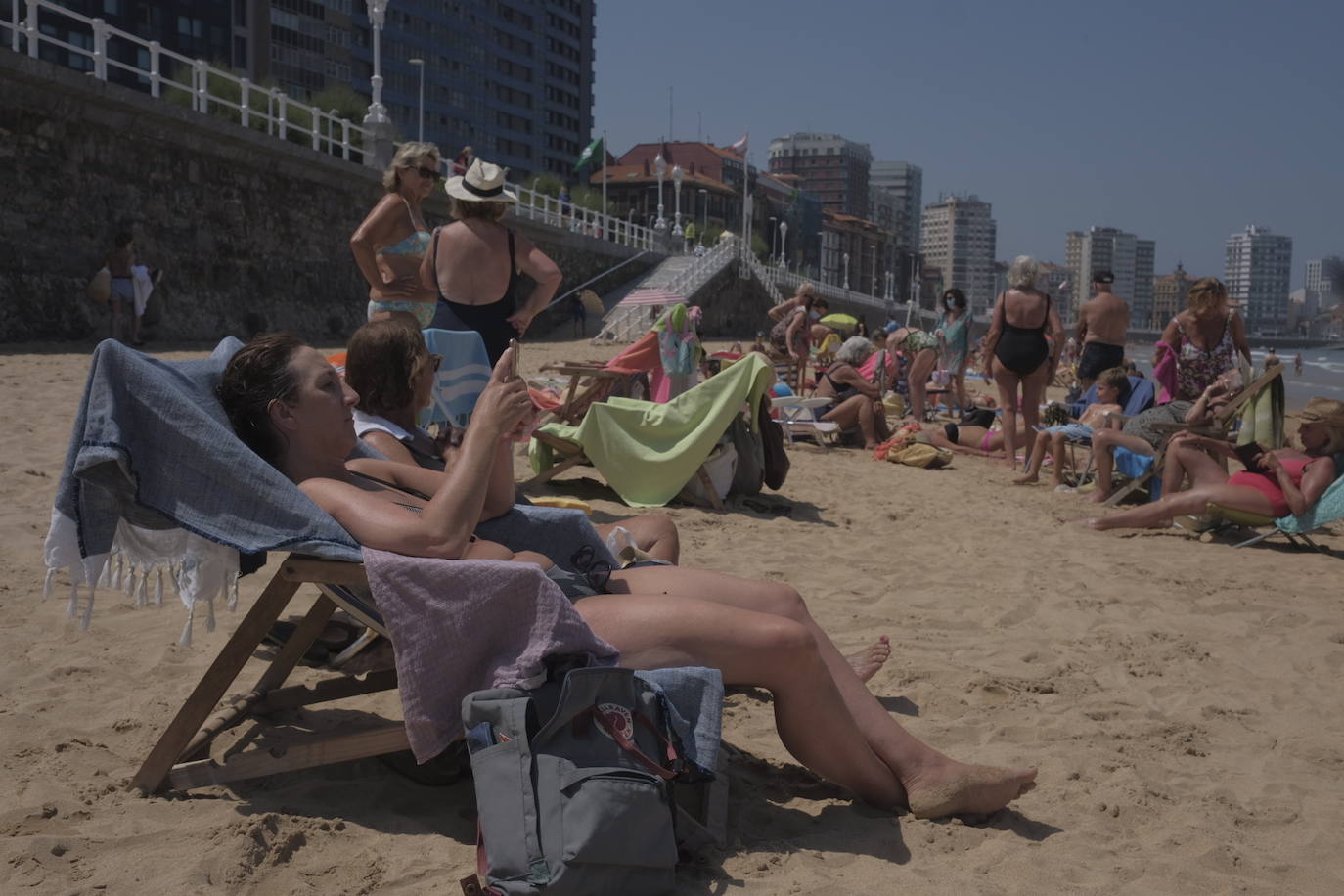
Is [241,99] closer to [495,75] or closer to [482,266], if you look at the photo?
[482,266]

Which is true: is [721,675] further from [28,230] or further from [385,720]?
[28,230]

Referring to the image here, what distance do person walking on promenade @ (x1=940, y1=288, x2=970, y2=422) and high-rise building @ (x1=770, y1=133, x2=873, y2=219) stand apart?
132 m

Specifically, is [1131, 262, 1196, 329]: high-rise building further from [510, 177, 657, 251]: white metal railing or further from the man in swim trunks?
the man in swim trunks

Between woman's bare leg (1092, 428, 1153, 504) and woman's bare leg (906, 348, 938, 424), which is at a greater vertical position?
woman's bare leg (906, 348, 938, 424)

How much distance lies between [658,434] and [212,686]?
3.76m

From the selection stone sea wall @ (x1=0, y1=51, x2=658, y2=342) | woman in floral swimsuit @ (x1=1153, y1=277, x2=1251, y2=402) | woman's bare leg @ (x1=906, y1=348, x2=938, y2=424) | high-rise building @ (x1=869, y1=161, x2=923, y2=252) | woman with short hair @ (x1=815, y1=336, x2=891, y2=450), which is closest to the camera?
woman in floral swimsuit @ (x1=1153, y1=277, x2=1251, y2=402)

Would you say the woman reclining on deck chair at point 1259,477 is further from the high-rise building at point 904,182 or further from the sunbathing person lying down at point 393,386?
the high-rise building at point 904,182

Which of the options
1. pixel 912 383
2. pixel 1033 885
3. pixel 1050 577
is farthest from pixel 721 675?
pixel 912 383

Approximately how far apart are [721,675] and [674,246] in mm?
34421

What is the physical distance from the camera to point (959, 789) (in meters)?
2.25

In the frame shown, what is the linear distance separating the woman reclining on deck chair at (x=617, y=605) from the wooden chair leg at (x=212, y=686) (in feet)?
0.74

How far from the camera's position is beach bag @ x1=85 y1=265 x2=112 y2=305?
39.8 feet

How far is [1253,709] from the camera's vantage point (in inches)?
124

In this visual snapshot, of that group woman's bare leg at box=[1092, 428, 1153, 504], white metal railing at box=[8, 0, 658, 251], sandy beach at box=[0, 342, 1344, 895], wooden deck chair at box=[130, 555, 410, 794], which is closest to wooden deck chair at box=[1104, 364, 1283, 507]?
woman's bare leg at box=[1092, 428, 1153, 504]
